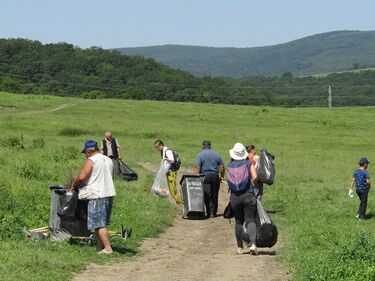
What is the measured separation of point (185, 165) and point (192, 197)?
46.6ft

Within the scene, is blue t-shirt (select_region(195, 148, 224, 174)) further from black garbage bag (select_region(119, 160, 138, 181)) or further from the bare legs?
the bare legs

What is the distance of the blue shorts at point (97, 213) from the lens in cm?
1255

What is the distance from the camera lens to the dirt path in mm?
11203

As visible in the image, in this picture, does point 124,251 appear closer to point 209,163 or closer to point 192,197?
point 192,197

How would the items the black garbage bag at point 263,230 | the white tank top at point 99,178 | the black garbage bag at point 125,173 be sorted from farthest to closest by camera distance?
Answer: the black garbage bag at point 125,173 → the black garbage bag at point 263,230 → the white tank top at point 99,178

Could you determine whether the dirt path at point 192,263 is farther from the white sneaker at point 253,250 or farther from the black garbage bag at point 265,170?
the black garbage bag at point 265,170

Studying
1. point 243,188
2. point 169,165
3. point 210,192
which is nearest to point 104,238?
point 243,188

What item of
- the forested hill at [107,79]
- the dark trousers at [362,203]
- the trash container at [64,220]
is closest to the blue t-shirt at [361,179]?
the dark trousers at [362,203]

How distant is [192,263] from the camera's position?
40.4 ft

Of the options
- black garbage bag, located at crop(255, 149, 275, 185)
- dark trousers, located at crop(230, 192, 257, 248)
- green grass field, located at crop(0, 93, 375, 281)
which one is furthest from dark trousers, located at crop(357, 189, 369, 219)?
dark trousers, located at crop(230, 192, 257, 248)

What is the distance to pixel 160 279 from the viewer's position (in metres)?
10.9

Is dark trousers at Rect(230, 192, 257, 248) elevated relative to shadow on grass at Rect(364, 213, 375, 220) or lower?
elevated

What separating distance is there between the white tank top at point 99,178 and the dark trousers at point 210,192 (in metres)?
6.27

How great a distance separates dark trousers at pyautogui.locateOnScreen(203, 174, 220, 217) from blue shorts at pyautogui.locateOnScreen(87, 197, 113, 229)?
20.4 ft
